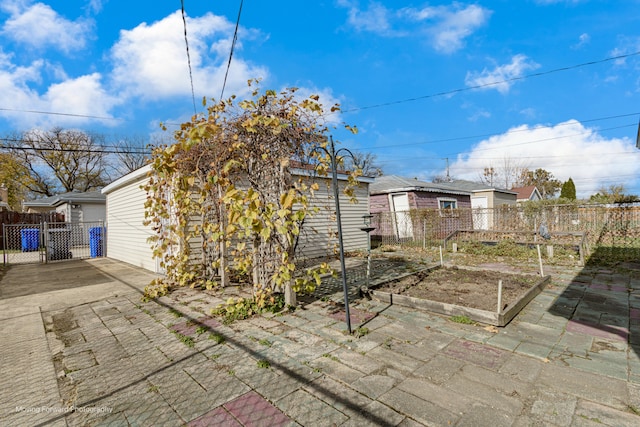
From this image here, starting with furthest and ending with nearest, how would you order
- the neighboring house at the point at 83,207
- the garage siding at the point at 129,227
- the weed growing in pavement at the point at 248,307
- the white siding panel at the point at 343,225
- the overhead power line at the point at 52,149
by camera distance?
the neighboring house at the point at 83,207 < the overhead power line at the point at 52,149 < the white siding panel at the point at 343,225 < the garage siding at the point at 129,227 < the weed growing in pavement at the point at 248,307

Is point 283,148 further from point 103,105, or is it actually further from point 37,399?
point 103,105

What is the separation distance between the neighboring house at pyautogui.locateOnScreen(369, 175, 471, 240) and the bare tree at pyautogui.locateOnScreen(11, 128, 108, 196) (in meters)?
22.4

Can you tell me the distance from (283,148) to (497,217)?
10.7m

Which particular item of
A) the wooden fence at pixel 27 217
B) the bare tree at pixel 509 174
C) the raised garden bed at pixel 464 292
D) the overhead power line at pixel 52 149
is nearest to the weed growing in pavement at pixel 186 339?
the raised garden bed at pixel 464 292

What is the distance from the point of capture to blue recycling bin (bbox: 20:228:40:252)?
13639mm

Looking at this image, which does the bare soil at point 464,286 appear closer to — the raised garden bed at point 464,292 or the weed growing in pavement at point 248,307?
the raised garden bed at point 464,292

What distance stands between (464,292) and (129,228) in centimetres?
947

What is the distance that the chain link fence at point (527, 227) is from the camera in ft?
30.2

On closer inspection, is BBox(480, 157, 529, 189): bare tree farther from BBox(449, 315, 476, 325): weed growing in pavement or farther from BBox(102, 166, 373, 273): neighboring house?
BBox(449, 315, 476, 325): weed growing in pavement

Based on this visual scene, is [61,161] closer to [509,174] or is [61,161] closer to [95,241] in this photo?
[95,241]

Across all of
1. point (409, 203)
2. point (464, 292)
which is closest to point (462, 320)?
point (464, 292)

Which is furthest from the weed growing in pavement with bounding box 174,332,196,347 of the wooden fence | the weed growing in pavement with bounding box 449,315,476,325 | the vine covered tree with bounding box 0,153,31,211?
the vine covered tree with bounding box 0,153,31,211

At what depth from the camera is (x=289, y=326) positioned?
3680mm

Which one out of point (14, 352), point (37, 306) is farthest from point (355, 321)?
point (37, 306)
